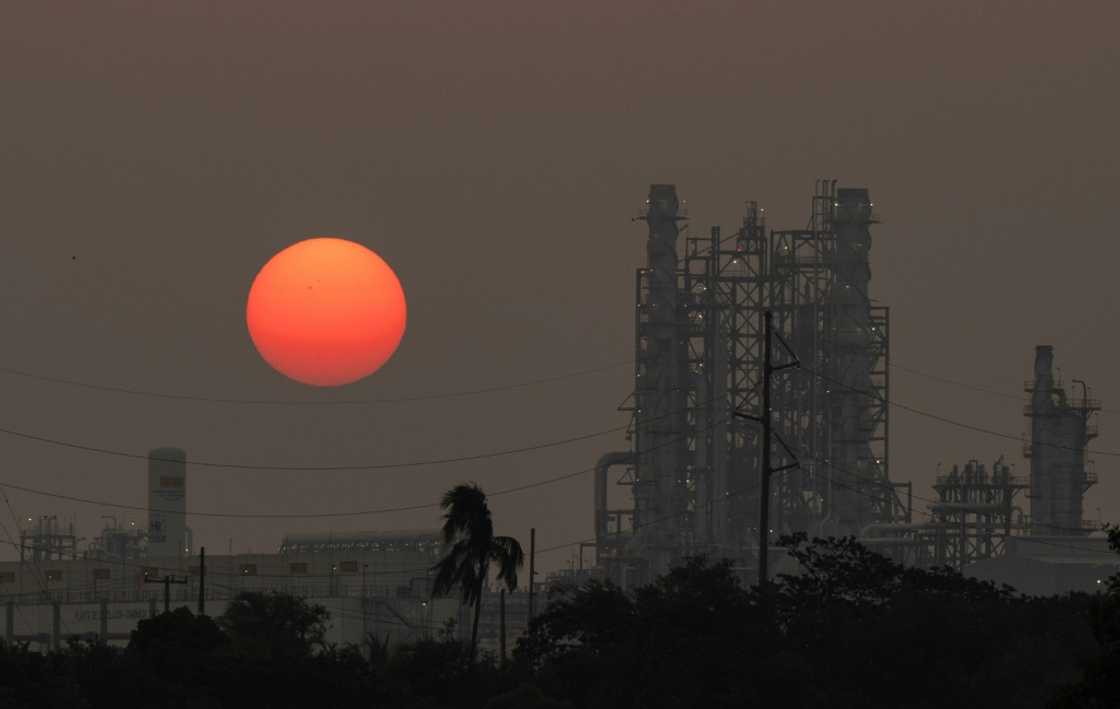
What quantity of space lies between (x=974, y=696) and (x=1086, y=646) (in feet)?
13.7

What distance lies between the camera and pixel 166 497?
177 m

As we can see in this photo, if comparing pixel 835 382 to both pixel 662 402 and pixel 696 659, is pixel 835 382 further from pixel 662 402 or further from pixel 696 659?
pixel 696 659

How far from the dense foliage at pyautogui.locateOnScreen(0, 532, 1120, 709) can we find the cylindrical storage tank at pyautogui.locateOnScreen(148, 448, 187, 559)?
359ft

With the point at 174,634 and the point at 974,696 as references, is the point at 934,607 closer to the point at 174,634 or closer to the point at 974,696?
the point at 974,696

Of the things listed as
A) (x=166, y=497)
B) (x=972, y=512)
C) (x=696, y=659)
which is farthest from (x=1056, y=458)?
(x=696, y=659)

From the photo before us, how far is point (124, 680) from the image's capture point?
5894 centimetres

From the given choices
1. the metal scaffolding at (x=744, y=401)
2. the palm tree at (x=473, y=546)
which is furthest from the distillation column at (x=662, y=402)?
the palm tree at (x=473, y=546)

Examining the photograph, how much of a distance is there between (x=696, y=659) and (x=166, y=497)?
122470 millimetres

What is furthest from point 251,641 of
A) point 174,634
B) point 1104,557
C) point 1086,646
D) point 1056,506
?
point 1056,506

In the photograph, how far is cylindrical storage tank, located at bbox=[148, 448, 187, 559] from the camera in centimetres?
17575

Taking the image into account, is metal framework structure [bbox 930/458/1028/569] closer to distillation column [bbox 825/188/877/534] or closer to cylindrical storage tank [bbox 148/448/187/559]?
distillation column [bbox 825/188/877/534]

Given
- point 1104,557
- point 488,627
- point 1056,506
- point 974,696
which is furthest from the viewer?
point 488,627

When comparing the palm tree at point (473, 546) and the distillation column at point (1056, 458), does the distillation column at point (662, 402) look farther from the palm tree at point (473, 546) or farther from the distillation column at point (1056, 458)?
the palm tree at point (473, 546)

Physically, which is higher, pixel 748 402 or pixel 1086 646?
pixel 748 402
